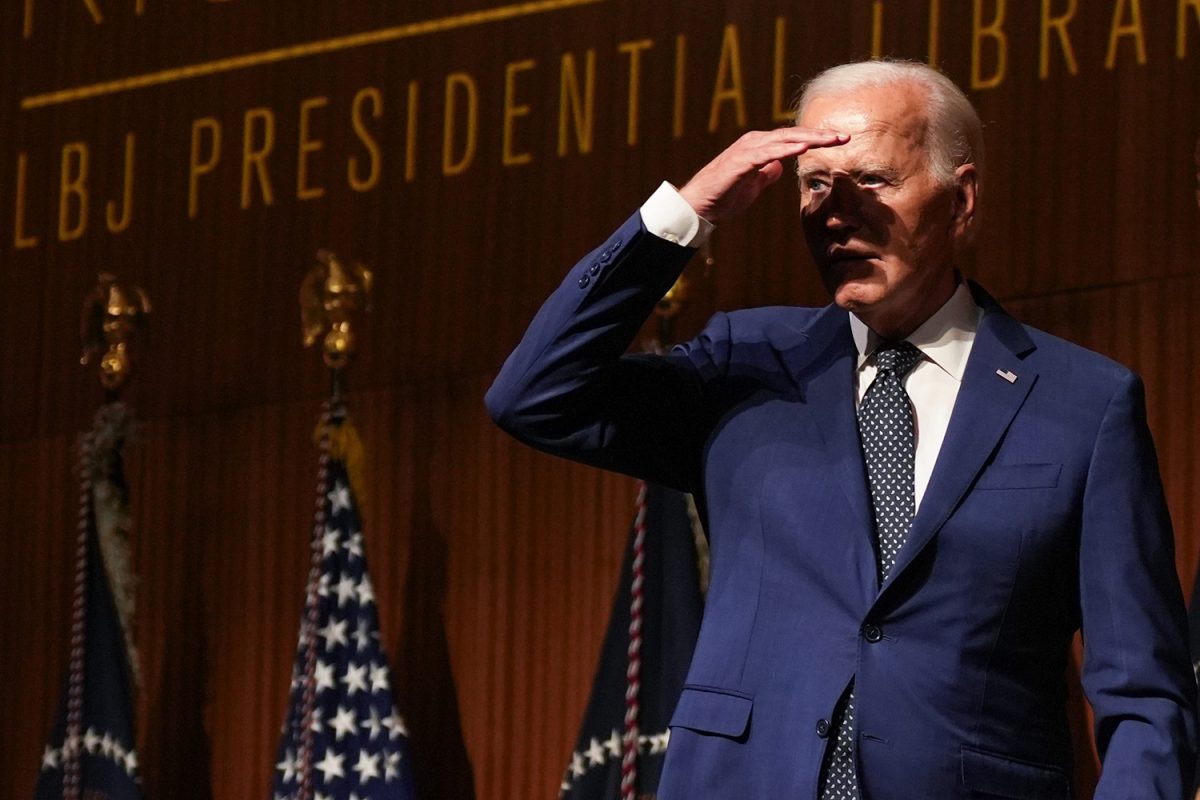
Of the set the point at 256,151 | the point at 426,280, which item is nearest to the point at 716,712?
the point at 426,280

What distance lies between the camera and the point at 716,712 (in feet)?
7.00

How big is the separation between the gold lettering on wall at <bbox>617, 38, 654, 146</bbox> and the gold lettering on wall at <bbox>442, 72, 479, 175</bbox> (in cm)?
42

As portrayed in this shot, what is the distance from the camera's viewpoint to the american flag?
4543 millimetres

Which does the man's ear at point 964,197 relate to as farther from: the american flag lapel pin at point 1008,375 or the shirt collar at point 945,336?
the american flag lapel pin at point 1008,375

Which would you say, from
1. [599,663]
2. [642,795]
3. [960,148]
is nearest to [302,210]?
[599,663]

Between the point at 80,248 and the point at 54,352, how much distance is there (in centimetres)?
29

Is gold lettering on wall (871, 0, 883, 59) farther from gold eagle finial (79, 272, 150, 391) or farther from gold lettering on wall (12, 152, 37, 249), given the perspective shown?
gold lettering on wall (12, 152, 37, 249)

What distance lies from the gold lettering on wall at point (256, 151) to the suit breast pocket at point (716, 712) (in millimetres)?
3265

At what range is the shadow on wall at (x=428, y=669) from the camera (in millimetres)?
4699

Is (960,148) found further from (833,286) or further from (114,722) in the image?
(114,722)

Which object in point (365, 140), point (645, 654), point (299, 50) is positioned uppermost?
point (299, 50)

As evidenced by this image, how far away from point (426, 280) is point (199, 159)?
0.83 m

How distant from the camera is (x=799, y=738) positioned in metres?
2.07

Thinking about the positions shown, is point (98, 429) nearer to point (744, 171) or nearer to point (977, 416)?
point (744, 171)
